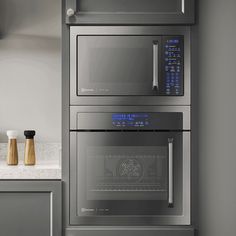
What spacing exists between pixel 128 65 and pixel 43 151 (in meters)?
0.91

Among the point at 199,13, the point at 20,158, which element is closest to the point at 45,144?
the point at 20,158

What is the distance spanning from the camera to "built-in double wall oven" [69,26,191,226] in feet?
7.09

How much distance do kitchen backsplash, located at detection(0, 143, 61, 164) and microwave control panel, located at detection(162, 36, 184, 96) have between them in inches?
36.1

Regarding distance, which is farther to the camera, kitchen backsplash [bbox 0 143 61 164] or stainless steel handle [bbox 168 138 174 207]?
kitchen backsplash [bbox 0 143 61 164]

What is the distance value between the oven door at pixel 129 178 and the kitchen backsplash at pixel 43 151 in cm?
59

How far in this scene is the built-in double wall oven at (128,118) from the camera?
2162 mm

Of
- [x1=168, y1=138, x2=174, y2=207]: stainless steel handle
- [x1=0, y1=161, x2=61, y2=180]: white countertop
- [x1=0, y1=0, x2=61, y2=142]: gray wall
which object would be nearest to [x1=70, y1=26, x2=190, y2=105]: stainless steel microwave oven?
[x1=168, y1=138, x2=174, y2=207]: stainless steel handle

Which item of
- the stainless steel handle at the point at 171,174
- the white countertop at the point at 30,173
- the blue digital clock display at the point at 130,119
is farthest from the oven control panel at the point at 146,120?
the white countertop at the point at 30,173

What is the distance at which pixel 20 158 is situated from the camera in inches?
107

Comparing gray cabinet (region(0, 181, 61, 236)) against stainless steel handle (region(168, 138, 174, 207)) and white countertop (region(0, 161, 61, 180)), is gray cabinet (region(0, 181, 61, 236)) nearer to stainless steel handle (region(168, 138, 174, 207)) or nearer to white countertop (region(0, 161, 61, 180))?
white countertop (region(0, 161, 61, 180))

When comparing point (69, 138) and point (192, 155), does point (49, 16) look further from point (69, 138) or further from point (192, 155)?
point (192, 155)

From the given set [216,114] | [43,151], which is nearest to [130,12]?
[216,114]

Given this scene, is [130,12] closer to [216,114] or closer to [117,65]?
[117,65]

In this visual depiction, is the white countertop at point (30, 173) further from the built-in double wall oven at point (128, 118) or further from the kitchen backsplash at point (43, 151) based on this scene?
the kitchen backsplash at point (43, 151)
